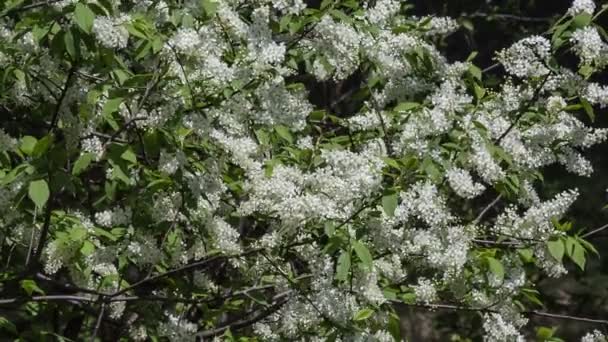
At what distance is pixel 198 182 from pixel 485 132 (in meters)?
1.16

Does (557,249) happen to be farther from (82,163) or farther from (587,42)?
(82,163)

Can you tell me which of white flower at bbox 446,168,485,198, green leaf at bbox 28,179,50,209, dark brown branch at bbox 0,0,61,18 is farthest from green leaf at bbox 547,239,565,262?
dark brown branch at bbox 0,0,61,18

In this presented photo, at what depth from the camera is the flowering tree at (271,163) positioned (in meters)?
3.71

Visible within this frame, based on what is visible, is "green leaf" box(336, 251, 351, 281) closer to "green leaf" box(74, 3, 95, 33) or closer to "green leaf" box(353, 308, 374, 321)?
"green leaf" box(353, 308, 374, 321)

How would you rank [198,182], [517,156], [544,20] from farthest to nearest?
[544,20] → [517,156] → [198,182]

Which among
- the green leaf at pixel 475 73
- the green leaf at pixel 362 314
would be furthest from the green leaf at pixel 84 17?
the green leaf at pixel 475 73

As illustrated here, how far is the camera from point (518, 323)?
4.62 meters

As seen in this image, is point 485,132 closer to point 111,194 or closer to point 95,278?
point 111,194

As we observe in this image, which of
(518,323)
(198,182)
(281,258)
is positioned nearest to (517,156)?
(518,323)

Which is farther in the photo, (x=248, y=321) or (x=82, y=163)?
(x=248, y=321)

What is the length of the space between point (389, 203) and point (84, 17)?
114 cm

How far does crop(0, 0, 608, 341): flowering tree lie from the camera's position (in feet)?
12.2

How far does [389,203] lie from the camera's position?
3.61 meters

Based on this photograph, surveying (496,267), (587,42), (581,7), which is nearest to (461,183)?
(496,267)
